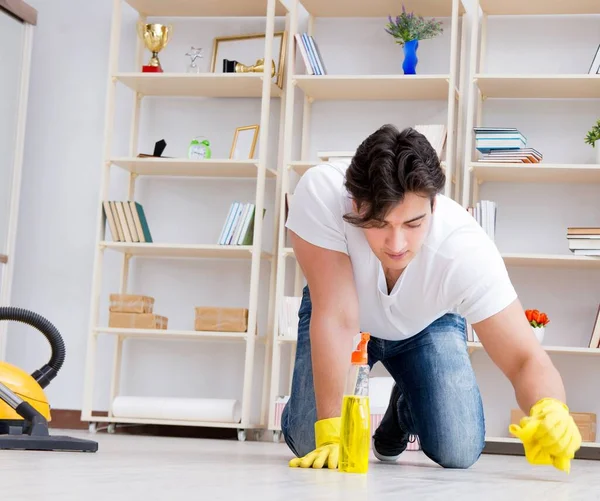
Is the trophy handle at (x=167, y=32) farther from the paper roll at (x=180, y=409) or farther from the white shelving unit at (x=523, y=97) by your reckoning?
the paper roll at (x=180, y=409)

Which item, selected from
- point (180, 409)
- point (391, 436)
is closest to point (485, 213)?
point (180, 409)

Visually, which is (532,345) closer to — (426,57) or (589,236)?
(589,236)

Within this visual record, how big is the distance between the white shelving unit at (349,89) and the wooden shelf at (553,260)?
0.39 meters

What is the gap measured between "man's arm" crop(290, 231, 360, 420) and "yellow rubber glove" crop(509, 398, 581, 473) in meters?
0.41

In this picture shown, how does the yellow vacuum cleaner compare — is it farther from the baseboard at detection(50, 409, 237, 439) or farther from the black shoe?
the baseboard at detection(50, 409, 237, 439)

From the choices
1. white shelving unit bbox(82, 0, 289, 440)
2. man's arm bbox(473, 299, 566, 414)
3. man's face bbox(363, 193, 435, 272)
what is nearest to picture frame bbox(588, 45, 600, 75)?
white shelving unit bbox(82, 0, 289, 440)

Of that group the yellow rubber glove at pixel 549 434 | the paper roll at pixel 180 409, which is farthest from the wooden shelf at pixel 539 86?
the yellow rubber glove at pixel 549 434

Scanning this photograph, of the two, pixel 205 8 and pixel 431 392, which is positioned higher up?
pixel 205 8

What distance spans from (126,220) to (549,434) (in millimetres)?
2881

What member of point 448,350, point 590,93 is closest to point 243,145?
point 590,93

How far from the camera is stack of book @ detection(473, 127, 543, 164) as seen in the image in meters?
3.96

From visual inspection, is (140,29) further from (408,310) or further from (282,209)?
(408,310)

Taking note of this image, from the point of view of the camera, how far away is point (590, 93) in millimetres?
4121

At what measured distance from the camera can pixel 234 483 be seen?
4.99 ft
